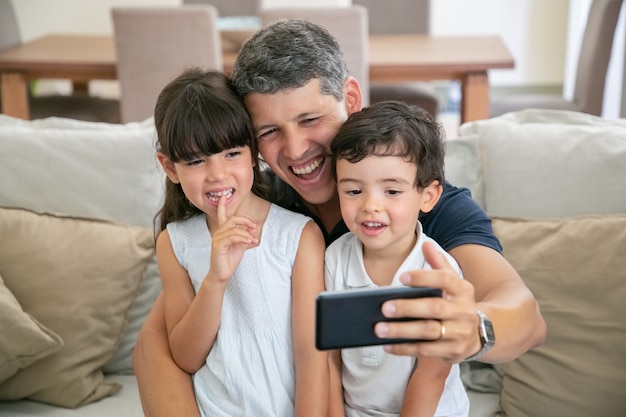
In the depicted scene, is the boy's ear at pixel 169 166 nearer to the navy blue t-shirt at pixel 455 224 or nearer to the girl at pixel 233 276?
the girl at pixel 233 276

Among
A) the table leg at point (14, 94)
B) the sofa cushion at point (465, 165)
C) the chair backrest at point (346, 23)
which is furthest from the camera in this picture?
the table leg at point (14, 94)

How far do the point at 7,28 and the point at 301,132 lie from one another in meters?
3.22

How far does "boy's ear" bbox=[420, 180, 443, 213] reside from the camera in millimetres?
1472

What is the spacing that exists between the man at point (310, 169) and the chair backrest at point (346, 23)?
71.4 inches

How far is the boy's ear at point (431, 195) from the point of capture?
4.83ft

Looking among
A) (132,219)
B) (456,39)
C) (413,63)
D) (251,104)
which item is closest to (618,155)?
(251,104)

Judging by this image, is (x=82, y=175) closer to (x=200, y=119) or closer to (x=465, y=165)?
(x=200, y=119)

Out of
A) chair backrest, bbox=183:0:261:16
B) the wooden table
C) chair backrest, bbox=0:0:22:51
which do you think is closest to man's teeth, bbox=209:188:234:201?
the wooden table

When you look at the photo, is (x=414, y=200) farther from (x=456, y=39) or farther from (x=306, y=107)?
(x=456, y=39)

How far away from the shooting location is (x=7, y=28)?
4.29 metres

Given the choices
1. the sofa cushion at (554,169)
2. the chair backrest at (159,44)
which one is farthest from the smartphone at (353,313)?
the chair backrest at (159,44)

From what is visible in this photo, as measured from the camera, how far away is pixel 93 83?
6.06 m

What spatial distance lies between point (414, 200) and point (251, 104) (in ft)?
1.16

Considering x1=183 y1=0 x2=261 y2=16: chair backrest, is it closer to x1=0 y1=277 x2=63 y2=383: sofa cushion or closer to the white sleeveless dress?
x1=0 y1=277 x2=63 y2=383: sofa cushion
